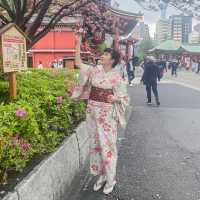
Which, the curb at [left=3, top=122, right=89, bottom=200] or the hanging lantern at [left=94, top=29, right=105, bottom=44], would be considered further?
the hanging lantern at [left=94, top=29, right=105, bottom=44]

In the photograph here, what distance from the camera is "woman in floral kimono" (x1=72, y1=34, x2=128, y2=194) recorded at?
4781 millimetres

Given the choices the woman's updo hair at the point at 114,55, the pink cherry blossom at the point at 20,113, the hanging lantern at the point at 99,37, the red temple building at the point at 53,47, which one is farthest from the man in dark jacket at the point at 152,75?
the pink cherry blossom at the point at 20,113

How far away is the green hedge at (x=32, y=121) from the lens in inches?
137

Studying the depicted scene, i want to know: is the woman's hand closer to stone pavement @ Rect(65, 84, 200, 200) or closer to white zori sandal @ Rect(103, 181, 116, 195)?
white zori sandal @ Rect(103, 181, 116, 195)

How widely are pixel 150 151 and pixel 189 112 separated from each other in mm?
5628

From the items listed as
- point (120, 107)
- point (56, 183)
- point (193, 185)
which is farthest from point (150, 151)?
point (56, 183)

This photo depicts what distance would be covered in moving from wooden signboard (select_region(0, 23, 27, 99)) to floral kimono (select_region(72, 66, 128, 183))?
2.69 feet

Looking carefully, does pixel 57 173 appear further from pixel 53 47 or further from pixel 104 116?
pixel 53 47

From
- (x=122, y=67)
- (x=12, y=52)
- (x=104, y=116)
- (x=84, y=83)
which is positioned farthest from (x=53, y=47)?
(x=104, y=116)

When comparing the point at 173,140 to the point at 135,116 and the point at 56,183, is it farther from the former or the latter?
the point at 56,183

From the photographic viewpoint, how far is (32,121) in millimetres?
3904

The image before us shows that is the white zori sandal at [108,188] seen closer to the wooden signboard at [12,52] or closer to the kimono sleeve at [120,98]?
the kimono sleeve at [120,98]

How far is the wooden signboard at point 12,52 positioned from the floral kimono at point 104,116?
0.82m

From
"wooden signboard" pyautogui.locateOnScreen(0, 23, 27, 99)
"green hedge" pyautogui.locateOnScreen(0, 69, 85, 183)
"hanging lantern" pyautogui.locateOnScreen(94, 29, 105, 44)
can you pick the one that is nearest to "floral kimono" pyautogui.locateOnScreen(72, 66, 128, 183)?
"green hedge" pyautogui.locateOnScreen(0, 69, 85, 183)
